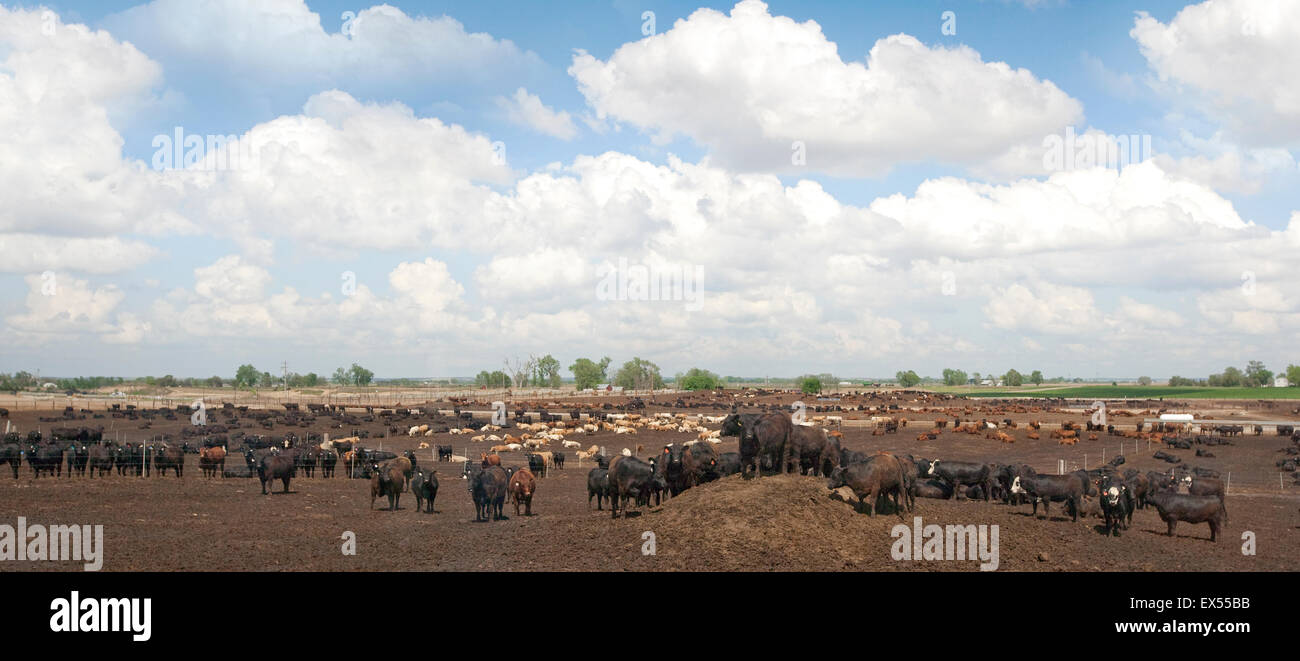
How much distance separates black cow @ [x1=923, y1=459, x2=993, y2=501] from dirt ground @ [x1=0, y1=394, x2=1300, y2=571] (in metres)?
1.69

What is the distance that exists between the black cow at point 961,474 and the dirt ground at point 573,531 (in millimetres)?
1694

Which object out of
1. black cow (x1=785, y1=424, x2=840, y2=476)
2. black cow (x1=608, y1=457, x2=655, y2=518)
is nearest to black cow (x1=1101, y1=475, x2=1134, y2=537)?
black cow (x1=785, y1=424, x2=840, y2=476)

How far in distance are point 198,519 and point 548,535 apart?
12.6 meters

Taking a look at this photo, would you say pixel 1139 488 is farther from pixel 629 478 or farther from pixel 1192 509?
pixel 629 478

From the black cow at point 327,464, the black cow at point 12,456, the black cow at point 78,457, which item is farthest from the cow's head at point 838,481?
the black cow at point 12,456

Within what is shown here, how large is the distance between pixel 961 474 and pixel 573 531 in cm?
1676

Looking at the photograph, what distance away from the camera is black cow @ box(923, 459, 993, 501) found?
93.6 feet

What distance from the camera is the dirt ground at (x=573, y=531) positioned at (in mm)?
15328

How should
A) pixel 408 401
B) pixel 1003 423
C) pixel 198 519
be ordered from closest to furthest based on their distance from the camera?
pixel 198 519 → pixel 1003 423 → pixel 408 401

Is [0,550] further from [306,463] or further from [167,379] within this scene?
[167,379]

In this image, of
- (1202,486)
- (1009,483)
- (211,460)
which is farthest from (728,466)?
(211,460)

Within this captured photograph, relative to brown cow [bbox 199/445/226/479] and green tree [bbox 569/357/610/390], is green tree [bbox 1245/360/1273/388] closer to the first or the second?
green tree [bbox 569/357/610/390]
